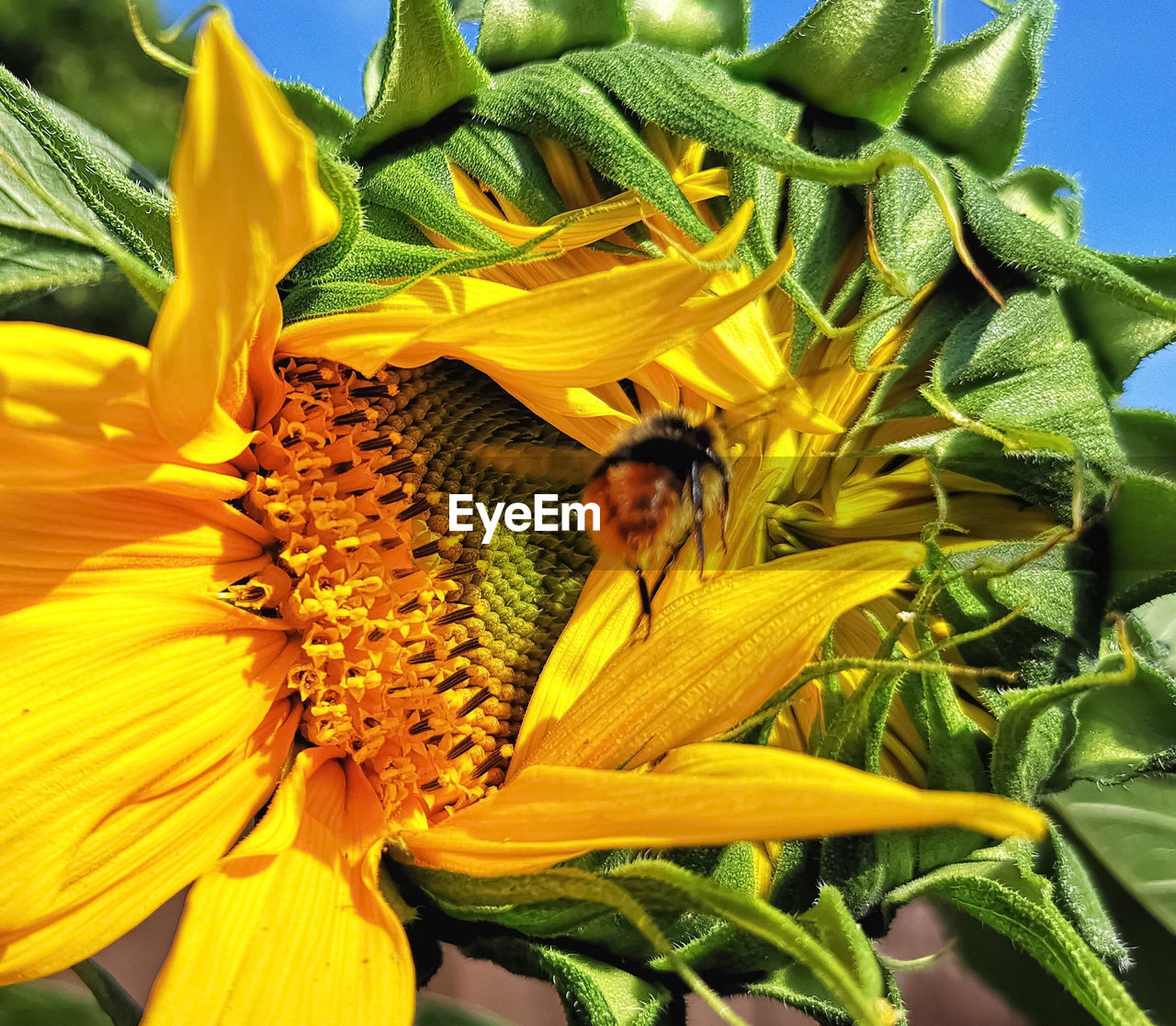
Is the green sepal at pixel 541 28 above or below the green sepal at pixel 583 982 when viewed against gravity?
above

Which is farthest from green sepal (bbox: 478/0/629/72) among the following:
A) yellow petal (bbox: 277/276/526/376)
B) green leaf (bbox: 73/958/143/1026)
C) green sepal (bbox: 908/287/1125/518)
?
green leaf (bbox: 73/958/143/1026)

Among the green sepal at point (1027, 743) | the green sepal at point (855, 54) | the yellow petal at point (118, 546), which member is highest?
the green sepal at point (855, 54)

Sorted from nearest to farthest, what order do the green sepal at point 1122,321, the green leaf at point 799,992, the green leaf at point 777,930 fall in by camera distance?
1. the green leaf at point 777,930
2. the green leaf at point 799,992
3. the green sepal at point 1122,321

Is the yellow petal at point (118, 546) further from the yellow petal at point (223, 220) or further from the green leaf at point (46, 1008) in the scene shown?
the green leaf at point (46, 1008)

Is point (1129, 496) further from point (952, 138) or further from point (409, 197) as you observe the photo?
point (409, 197)

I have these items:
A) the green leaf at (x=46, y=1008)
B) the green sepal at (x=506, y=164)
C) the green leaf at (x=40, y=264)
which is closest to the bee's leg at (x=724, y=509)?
the green sepal at (x=506, y=164)

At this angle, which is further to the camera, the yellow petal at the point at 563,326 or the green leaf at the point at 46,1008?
the green leaf at the point at 46,1008

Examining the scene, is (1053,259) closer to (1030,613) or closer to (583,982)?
(1030,613)

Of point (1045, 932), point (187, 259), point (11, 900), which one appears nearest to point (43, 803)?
point (11, 900)
